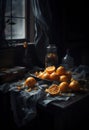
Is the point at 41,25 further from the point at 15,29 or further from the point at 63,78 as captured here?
the point at 63,78

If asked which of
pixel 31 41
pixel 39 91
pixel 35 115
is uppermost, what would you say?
pixel 31 41

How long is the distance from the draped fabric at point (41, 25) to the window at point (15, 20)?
21 centimetres

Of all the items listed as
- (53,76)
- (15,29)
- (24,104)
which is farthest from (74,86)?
(15,29)

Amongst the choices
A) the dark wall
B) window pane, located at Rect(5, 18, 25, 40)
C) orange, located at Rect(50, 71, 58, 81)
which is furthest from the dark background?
orange, located at Rect(50, 71, 58, 81)

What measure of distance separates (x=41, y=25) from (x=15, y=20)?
304mm

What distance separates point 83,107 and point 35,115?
20.2 inches

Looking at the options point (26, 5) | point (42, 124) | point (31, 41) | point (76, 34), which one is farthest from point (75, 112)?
point (76, 34)

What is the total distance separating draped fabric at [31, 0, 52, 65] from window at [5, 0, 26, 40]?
0.68ft

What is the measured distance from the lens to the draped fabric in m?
2.27

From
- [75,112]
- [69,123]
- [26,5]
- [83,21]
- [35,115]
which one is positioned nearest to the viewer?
[35,115]

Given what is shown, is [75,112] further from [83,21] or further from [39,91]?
[83,21]

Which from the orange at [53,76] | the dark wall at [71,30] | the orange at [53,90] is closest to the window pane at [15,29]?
the dark wall at [71,30]

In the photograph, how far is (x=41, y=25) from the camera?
229 cm

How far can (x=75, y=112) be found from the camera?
1688mm
